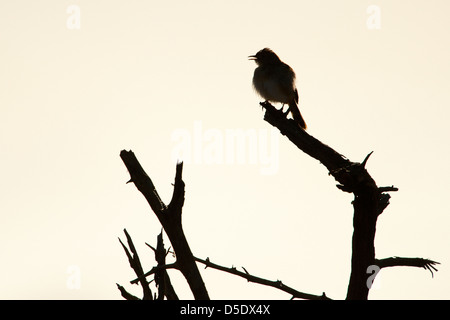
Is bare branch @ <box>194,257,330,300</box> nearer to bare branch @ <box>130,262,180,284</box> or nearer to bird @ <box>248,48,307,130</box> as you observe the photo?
bare branch @ <box>130,262,180,284</box>

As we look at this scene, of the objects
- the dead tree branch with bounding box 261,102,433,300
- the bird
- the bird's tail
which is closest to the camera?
the dead tree branch with bounding box 261,102,433,300

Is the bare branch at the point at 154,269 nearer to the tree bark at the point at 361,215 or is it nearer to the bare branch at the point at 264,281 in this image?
the bare branch at the point at 264,281

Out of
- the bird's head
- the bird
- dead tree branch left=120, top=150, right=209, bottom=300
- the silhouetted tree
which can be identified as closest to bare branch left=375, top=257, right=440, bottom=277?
the silhouetted tree

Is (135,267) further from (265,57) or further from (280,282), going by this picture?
(265,57)

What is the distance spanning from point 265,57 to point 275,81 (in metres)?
0.94

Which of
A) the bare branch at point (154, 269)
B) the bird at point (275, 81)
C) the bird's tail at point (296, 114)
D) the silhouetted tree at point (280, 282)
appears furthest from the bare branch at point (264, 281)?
the bird's tail at point (296, 114)

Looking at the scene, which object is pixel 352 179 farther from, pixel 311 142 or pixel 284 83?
pixel 284 83

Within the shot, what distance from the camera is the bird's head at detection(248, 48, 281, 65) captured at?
15523mm

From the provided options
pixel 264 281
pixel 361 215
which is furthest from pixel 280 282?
pixel 361 215

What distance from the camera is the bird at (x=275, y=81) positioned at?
14992 mm
